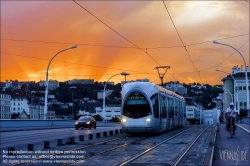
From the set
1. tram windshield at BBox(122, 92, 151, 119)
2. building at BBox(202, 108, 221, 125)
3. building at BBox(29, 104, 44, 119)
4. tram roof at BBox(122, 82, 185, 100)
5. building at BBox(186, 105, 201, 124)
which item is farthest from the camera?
building at BBox(202, 108, 221, 125)

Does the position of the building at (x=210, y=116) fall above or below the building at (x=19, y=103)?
below

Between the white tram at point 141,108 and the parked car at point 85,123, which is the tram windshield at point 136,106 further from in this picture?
the parked car at point 85,123

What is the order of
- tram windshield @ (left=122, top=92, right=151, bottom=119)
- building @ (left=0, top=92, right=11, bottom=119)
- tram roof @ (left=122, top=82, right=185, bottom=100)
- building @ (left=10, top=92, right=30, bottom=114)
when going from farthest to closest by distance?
building @ (left=10, top=92, right=30, bottom=114) → building @ (left=0, top=92, right=11, bottom=119) → tram roof @ (left=122, top=82, right=185, bottom=100) → tram windshield @ (left=122, top=92, right=151, bottom=119)

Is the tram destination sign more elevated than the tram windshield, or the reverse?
the tram destination sign

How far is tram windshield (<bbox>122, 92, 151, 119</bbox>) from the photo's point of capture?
2938 cm

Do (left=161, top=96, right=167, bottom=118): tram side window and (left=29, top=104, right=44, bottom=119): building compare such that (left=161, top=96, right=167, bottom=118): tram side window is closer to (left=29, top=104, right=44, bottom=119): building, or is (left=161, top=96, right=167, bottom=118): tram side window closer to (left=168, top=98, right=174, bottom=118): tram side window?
(left=168, top=98, right=174, bottom=118): tram side window

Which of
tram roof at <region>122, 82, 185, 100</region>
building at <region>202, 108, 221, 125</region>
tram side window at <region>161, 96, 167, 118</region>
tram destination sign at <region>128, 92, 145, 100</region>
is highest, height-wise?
tram roof at <region>122, 82, 185, 100</region>

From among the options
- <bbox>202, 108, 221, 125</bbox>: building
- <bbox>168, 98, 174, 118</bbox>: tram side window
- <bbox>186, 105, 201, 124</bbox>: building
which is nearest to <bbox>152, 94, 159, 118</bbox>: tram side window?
<bbox>168, 98, 174, 118</bbox>: tram side window

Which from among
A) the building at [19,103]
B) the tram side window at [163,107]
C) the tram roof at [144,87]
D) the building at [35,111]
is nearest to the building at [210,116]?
the building at [35,111]

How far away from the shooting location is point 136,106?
2961 centimetres

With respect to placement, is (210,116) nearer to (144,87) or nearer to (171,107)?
(171,107)

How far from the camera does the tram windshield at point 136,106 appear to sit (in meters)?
29.4

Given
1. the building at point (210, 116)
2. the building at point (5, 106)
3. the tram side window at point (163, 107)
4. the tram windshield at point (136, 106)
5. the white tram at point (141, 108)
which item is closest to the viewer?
the white tram at point (141, 108)

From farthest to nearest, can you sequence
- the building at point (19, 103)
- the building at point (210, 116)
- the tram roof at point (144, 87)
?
1. the building at point (210, 116)
2. the building at point (19, 103)
3. the tram roof at point (144, 87)
